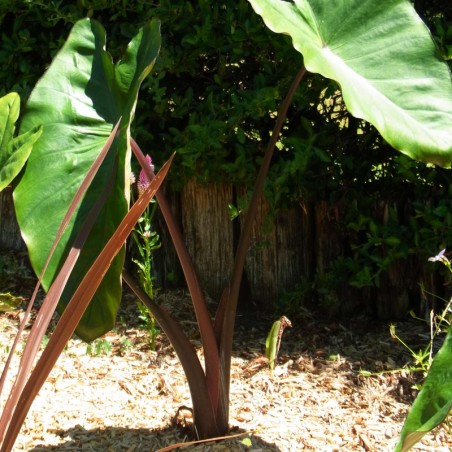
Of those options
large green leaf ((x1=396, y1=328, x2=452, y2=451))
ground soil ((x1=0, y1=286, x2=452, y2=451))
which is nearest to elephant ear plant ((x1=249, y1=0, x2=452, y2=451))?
large green leaf ((x1=396, y1=328, x2=452, y2=451))

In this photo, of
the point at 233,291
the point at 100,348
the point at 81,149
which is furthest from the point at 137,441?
the point at 81,149

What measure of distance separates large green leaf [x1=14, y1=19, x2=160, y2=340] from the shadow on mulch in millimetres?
590

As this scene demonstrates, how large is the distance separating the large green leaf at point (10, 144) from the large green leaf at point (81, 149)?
8.9 inches

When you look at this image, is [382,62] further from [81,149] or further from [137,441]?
[137,441]

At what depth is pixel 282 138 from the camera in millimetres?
3783

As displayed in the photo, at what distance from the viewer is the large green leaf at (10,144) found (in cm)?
194

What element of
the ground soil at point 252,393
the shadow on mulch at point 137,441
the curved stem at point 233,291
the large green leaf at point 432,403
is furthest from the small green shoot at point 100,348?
the large green leaf at point 432,403

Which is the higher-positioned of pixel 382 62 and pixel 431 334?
pixel 382 62

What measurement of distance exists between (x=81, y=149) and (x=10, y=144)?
0.43 m

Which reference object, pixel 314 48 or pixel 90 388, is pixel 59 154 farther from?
pixel 90 388

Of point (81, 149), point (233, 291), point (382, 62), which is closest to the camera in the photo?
point (382, 62)

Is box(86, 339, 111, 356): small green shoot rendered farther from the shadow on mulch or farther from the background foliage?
the background foliage

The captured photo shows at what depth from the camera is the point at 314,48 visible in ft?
6.82

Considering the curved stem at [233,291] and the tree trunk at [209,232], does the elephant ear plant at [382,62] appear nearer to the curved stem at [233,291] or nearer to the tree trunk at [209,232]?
the curved stem at [233,291]
